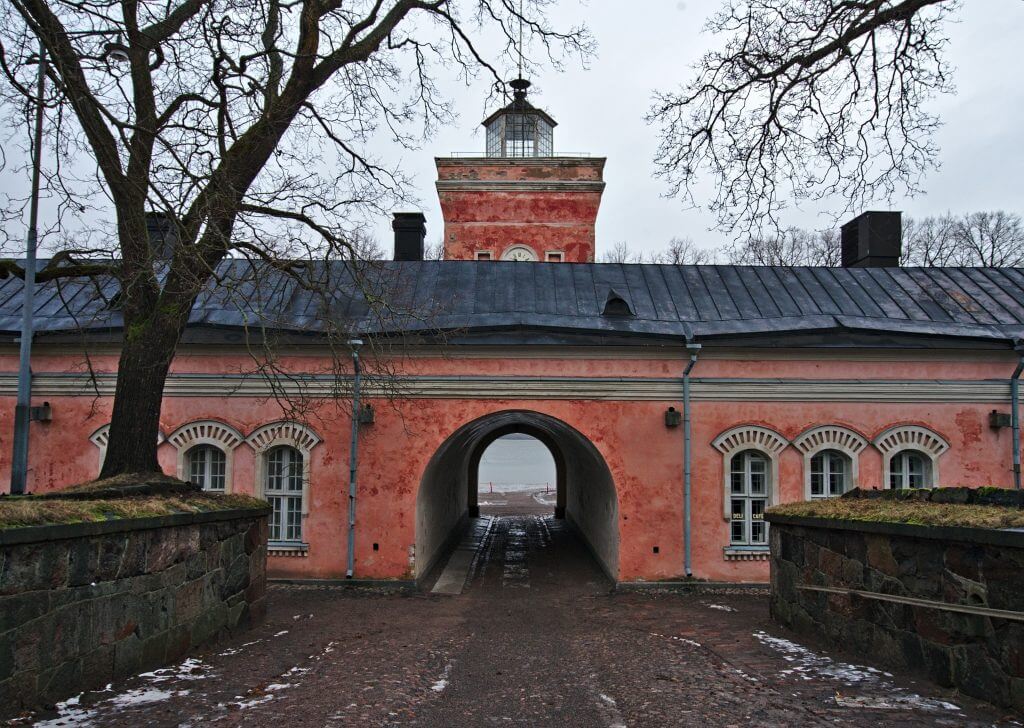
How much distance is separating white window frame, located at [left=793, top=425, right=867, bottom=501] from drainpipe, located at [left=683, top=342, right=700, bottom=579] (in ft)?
6.27

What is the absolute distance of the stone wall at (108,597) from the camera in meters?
5.41

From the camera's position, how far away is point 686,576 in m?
13.3

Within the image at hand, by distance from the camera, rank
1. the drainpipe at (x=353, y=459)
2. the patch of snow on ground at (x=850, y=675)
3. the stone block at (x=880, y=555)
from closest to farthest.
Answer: the patch of snow on ground at (x=850, y=675)
the stone block at (x=880, y=555)
the drainpipe at (x=353, y=459)

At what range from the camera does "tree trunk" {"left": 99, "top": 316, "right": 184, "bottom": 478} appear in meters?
10.0

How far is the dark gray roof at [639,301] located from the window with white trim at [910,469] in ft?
7.04

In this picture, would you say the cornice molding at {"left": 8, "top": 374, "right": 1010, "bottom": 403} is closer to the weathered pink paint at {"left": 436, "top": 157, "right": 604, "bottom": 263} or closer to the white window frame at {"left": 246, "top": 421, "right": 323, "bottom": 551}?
the white window frame at {"left": 246, "top": 421, "right": 323, "bottom": 551}

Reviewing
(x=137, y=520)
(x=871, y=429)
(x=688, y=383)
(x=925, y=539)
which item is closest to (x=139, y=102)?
(x=137, y=520)

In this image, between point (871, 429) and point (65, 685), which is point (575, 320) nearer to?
point (871, 429)

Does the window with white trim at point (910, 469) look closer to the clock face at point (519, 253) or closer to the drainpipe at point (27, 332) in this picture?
the drainpipe at point (27, 332)

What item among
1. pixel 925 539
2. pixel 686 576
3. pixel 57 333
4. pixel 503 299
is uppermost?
pixel 503 299

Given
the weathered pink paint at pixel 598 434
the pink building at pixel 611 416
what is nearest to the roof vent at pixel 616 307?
the pink building at pixel 611 416

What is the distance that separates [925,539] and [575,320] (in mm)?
8033

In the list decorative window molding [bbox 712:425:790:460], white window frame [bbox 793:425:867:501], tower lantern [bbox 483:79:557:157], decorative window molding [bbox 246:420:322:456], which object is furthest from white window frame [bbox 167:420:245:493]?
tower lantern [bbox 483:79:557:157]

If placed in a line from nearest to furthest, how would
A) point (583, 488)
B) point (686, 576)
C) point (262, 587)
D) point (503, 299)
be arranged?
1. point (262, 587)
2. point (686, 576)
3. point (503, 299)
4. point (583, 488)
